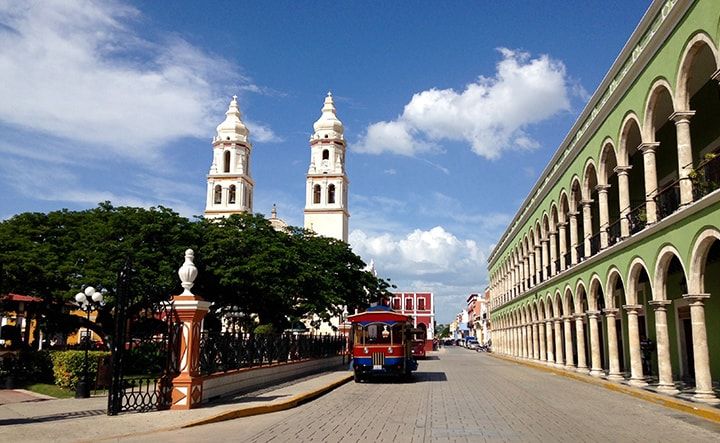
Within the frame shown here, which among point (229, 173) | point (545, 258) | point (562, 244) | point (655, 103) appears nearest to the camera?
point (655, 103)

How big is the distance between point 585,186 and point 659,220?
702 cm

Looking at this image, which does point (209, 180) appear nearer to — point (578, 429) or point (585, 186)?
point (585, 186)

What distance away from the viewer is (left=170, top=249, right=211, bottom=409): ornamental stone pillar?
13086mm

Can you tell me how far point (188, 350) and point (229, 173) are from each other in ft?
192

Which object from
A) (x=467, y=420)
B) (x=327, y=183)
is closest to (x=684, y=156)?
(x=467, y=420)

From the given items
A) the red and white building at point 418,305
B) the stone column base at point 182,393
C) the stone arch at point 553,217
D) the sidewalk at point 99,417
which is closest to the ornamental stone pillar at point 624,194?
the stone arch at point 553,217

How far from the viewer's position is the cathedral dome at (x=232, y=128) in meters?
71.9

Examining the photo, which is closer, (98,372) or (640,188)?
(98,372)

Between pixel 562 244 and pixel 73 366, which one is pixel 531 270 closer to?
pixel 562 244

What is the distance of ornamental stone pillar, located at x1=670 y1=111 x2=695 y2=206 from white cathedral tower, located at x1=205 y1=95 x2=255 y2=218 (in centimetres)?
5832

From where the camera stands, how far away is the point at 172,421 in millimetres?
11422

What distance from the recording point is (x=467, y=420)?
1231 centimetres

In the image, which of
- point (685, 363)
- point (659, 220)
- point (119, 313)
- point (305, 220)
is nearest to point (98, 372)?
point (119, 313)

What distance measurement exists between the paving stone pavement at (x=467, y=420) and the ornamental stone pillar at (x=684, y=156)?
4.73 meters
